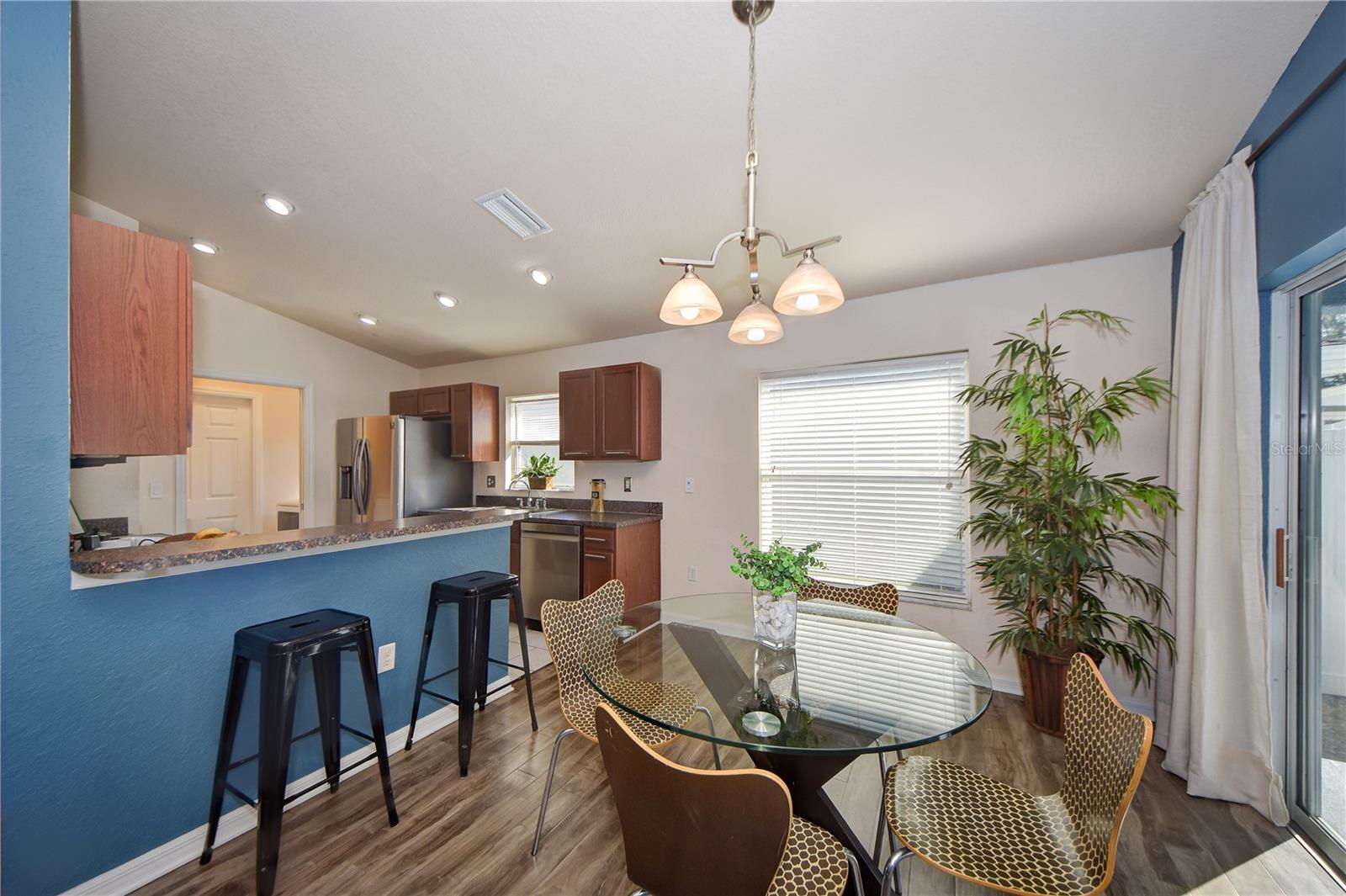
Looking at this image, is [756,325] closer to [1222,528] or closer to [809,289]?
[809,289]

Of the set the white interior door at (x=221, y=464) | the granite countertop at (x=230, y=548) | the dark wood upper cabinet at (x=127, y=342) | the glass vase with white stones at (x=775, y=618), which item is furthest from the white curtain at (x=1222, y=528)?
the white interior door at (x=221, y=464)

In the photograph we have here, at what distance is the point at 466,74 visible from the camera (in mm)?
1936

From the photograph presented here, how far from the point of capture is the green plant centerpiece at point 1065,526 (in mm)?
2355

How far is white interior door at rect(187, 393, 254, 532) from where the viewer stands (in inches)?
203

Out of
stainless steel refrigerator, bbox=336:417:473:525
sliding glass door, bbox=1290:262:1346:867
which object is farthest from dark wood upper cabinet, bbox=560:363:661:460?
sliding glass door, bbox=1290:262:1346:867

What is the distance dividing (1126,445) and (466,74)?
366cm

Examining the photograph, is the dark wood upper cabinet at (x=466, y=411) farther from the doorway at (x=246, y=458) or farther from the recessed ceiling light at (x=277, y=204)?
the recessed ceiling light at (x=277, y=204)

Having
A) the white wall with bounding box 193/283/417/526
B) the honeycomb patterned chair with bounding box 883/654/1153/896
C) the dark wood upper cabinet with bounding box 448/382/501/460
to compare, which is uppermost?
the white wall with bounding box 193/283/417/526

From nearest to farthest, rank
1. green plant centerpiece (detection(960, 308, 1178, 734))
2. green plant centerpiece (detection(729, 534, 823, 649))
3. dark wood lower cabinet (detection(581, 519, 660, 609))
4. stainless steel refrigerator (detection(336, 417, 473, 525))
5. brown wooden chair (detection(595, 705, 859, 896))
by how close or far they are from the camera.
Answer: brown wooden chair (detection(595, 705, 859, 896)), green plant centerpiece (detection(729, 534, 823, 649)), green plant centerpiece (detection(960, 308, 1178, 734)), dark wood lower cabinet (detection(581, 519, 660, 609)), stainless steel refrigerator (detection(336, 417, 473, 525))

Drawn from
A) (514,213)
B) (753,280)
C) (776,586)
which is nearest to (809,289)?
(753,280)

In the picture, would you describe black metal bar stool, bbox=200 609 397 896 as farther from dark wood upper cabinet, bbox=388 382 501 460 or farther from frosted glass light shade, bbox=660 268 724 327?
dark wood upper cabinet, bbox=388 382 501 460

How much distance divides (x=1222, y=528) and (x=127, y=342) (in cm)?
403

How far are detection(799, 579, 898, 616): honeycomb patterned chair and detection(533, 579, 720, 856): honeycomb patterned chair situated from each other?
94 centimetres

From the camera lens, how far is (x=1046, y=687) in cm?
250
